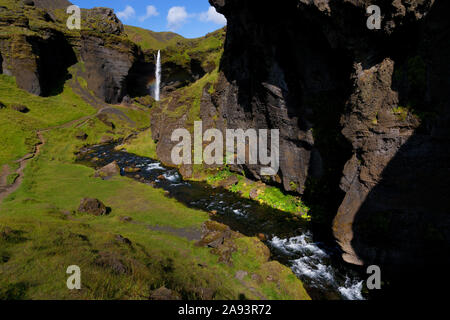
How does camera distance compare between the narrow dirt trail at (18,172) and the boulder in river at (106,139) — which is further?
the boulder in river at (106,139)

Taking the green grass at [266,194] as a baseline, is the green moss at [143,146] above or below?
above

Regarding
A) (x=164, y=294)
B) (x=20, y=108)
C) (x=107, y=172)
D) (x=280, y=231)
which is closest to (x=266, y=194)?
(x=280, y=231)

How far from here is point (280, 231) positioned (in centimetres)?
1830

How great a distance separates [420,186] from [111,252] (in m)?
18.0

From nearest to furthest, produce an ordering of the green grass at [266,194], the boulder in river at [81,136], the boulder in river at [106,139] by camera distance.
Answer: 1. the green grass at [266,194]
2. the boulder in river at [81,136]
3. the boulder in river at [106,139]

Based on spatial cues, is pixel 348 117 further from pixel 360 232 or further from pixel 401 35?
pixel 360 232

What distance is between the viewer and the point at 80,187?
85.3 ft

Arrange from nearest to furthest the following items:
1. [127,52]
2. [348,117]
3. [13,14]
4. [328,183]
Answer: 1. [348,117]
2. [328,183]
3. [13,14]
4. [127,52]

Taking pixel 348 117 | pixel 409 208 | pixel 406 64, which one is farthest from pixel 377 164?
pixel 406 64

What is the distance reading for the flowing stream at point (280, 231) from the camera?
12.6 metres

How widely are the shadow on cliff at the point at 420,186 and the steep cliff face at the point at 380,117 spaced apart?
44 millimetres

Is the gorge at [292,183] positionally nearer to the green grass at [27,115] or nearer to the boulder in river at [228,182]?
the boulder in river at [228,182]

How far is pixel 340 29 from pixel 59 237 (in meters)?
22.3

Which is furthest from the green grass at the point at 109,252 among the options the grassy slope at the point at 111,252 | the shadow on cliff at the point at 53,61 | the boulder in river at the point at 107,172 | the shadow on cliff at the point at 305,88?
the shadow on cliff at the point at 53,61
